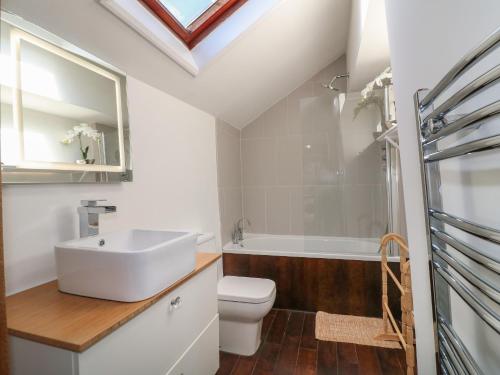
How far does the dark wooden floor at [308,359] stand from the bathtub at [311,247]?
68 centimetres

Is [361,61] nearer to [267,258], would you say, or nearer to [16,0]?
[267,258]

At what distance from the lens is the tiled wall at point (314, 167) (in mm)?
2955

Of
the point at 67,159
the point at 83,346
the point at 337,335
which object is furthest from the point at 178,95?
the point at 337,335

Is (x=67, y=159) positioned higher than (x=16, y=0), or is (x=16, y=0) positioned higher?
(x=16, y=0)

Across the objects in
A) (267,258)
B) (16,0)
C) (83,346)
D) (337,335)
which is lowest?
(337,335)

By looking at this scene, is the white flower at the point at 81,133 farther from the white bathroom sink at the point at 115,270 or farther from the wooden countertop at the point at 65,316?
the wooden countertop at the point at 65,316

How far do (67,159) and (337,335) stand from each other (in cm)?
219

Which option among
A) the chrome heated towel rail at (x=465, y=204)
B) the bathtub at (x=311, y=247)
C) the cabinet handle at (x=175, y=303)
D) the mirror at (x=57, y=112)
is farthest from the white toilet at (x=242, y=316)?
the chrome heated towel rail at (x=465, y=204)

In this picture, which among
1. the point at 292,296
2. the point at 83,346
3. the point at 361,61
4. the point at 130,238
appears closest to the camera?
the point at 83,346

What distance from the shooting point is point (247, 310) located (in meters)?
1.89

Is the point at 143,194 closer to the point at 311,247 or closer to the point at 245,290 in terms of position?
the point at 245,290

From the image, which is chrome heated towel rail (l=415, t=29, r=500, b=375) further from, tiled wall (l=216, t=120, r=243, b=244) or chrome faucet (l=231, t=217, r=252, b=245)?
chrome faucet (l=231, t=217, r=252, b=245)

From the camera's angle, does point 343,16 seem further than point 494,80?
Yes

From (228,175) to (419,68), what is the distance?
2.38 m
